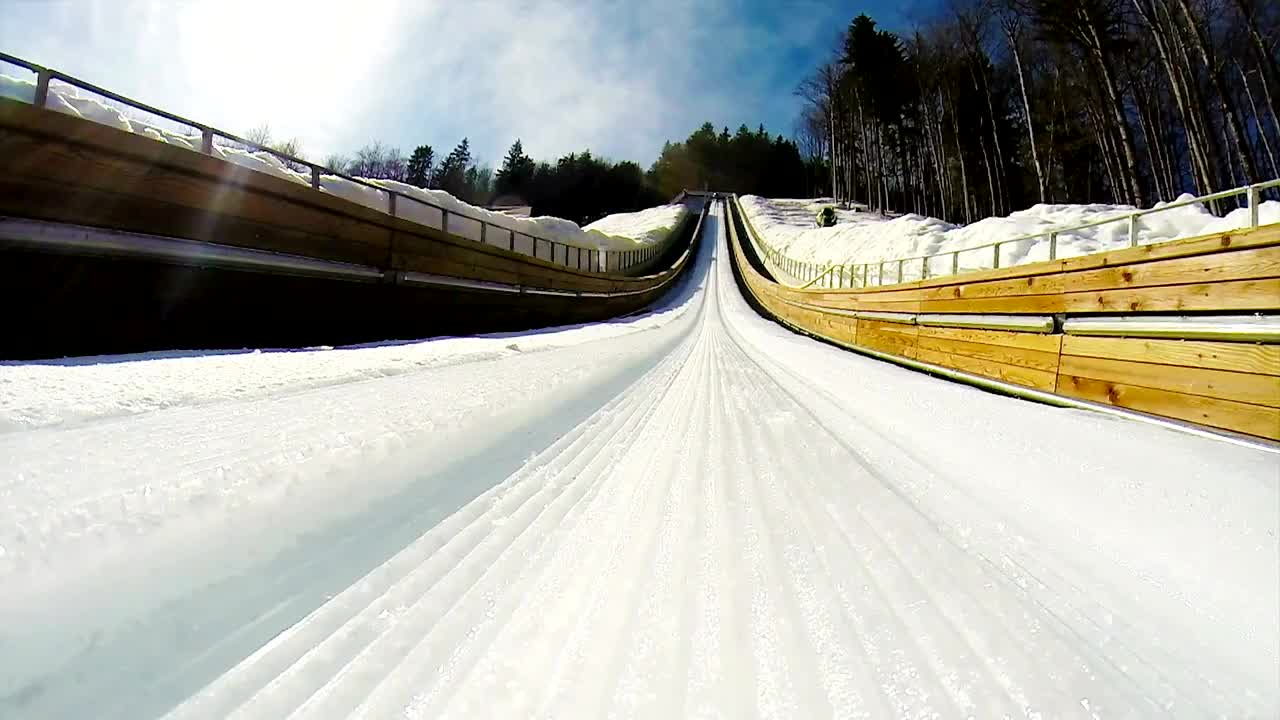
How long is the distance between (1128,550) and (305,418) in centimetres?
230

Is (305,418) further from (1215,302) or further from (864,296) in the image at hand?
(864,296)

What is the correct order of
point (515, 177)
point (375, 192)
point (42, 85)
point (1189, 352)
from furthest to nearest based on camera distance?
1. point (515, 177)
2. point (375, 192)
3. point (42, 85)
4. point (1189, 352)

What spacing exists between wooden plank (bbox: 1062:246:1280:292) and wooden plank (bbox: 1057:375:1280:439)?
1.61 ft

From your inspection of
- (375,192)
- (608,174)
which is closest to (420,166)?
(608,174)

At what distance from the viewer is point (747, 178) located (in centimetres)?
6106

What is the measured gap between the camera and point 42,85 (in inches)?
97.9

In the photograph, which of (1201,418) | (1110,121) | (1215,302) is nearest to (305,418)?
(1201,418)

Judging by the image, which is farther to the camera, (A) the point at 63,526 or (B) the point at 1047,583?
(B) the point at 1047,583

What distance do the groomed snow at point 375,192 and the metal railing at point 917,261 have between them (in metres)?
5.06

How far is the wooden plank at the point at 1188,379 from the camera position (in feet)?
5.22

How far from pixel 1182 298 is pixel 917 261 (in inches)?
333

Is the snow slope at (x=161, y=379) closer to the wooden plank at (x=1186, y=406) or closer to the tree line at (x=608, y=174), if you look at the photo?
the wooden plank at (x=1186, y=406)

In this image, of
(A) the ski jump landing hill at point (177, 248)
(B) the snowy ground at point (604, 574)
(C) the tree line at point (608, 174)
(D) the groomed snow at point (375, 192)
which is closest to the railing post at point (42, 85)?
(A) the ski jump landing hill at point (177, 248)

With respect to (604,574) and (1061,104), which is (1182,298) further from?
(1061,104)
